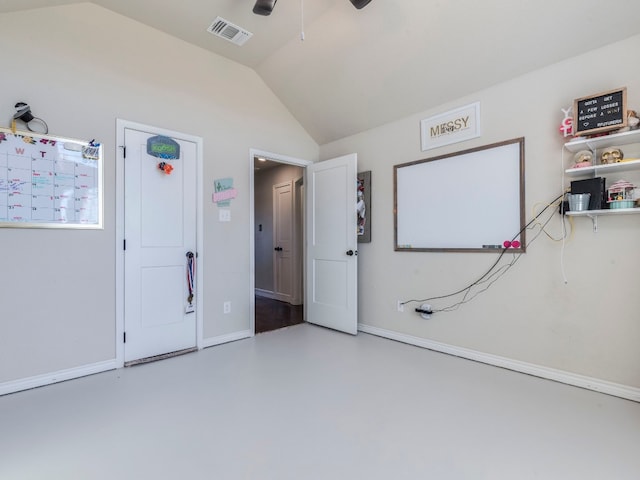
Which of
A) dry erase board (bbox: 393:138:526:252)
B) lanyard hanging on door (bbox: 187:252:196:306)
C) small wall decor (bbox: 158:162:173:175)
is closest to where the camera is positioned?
dry erase board (bbox: 393:138:526:252)

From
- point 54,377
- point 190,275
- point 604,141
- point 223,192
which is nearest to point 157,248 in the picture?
point 190,275

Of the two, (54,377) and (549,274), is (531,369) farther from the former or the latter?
(54,377)

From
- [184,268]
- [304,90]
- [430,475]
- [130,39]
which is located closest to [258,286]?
[184,268]

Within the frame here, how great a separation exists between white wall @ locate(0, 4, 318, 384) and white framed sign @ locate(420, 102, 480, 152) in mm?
2077

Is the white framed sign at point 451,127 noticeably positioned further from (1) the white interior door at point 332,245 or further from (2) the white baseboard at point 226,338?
(2) the white baseboard at point 226,338

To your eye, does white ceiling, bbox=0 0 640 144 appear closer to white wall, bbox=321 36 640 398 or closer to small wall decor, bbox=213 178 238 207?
white wall, bbox=321 36 640 398

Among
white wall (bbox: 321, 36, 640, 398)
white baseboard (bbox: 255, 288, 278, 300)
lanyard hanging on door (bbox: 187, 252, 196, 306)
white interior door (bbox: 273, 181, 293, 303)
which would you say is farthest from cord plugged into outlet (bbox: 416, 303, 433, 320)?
white baseboard (bbox: 255, 288, 278, 300)

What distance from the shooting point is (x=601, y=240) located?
2279 millimetres

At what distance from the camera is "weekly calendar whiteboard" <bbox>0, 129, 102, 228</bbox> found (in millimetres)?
2270

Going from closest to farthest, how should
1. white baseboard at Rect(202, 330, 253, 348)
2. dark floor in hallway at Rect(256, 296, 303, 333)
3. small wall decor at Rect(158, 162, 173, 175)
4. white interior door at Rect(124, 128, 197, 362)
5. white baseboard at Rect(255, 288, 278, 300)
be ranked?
white interior door at Rect(124, 128, 197, 362)
small wall decor at Rect(158, 162, 173, 175)
white baseboard at Rect(202, 330, 253, 348)
dark floor in hallway at Rect(256, 296, 303, 333)
white baseboard at Rect(255, 288, 278, 300)

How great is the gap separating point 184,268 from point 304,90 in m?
2.42

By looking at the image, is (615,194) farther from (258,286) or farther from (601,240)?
(258,286)

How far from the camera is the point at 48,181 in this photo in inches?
95.1

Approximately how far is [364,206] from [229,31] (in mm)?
2299
